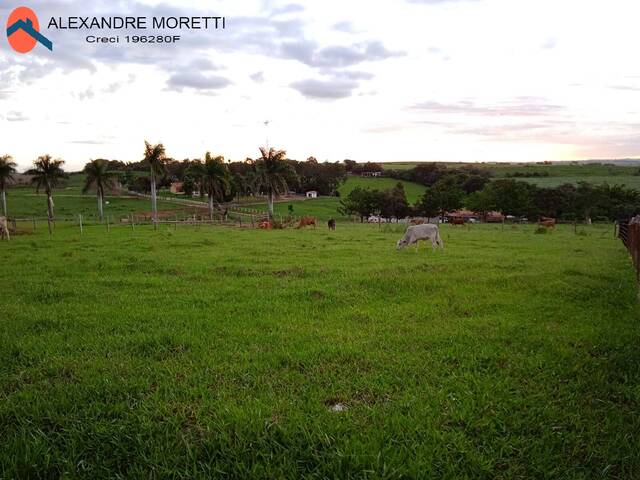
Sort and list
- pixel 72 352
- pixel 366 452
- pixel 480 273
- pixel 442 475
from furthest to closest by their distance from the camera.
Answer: pixel 480 273, pixel 72 352, pixel 366 452, pixel 442 475

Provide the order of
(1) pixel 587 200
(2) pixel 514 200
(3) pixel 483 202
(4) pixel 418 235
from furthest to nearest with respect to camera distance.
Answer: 1. (3) pixel 483 202
2. (2) pixel 514 200
3. (1) pixel 587 200
4. (4) pixel 418 235

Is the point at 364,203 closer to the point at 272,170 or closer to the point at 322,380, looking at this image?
the point at 272,170

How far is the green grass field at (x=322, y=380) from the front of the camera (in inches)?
158

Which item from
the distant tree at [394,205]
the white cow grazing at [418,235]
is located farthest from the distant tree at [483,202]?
the white cow grazing at [418,235]

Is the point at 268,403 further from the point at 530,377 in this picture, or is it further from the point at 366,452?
the point at 530,377

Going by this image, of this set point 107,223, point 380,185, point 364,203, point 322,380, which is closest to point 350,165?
point 380,185

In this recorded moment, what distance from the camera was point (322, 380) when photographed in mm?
5438

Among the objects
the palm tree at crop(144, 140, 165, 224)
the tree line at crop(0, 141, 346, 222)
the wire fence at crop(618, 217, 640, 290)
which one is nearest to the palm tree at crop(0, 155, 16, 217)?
the tree line at crop(0, 141, 346, 222)

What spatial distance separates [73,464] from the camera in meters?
3.98

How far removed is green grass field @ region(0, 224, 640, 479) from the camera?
402 centimetres

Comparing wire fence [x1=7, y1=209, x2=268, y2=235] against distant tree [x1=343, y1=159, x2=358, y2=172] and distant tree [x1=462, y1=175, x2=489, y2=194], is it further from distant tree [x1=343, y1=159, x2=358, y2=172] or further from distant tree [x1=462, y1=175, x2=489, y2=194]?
distant tree [x1=343, y1=159, x2=358, y2=172]

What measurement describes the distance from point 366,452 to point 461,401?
146 cm

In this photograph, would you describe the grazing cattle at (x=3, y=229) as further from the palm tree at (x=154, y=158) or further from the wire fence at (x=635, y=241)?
the wire fence at (x=635, y=241)

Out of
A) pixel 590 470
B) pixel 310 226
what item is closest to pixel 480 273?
pixel 590 470
